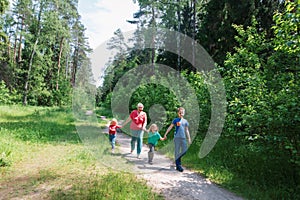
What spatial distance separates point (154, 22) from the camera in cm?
2170

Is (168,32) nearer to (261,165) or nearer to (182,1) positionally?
(182,1)

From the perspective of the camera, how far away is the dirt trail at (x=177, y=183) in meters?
5.13

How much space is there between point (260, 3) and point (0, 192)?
50.5 feet

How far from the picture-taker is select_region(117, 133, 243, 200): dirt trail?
16.8 ft

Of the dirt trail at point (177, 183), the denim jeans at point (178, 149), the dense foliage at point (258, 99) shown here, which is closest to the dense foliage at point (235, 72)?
the dense foliage at point (258, 99)

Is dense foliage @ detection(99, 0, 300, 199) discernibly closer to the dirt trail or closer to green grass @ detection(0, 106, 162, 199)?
the dirt trail

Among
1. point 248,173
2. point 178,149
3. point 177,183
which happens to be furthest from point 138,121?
point 248,173

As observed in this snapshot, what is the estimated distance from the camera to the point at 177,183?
5.79 m

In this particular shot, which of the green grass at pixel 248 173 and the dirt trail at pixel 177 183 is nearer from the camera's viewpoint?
the dirt trail at pixel 177 183

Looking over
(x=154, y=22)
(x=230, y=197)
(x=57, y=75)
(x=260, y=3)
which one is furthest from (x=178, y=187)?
(x=57, y=75)

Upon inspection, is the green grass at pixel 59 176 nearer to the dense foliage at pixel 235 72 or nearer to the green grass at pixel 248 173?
the green grass at pixel 248 173

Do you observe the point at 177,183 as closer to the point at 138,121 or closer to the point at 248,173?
the point at 248,173

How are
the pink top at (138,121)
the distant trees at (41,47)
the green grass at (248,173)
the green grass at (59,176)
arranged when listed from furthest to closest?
the distant trees at (41,47) < the pink top at (138,121) < the green grass at (248,173) < the green grass at (59,176)

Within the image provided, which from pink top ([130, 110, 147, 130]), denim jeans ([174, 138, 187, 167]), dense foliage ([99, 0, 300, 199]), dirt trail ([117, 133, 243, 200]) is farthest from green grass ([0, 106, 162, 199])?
dense foliage ([99, 0, 300, 199])
